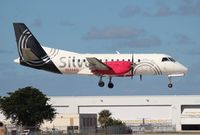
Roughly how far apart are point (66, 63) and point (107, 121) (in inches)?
3404

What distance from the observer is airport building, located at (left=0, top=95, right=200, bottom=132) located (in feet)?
625

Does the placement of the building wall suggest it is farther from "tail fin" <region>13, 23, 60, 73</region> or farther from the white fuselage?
the white fuselage

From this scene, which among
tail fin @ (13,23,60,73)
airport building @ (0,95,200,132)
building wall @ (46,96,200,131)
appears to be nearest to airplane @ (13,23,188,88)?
tail fin @ (13,23,60,73)

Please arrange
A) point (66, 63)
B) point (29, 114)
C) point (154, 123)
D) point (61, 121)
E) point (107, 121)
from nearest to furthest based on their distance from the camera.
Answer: point (66, 63) < point (29, 114) < point (61, 121) < point (107, 121) < point (154, 123)

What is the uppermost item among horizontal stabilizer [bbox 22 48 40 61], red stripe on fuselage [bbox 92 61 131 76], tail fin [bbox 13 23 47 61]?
tail fin [bbox 13 23 47 61]

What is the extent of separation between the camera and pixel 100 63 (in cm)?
8362

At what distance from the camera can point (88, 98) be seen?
643 ft

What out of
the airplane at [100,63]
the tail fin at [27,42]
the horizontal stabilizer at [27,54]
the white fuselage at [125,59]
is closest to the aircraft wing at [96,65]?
the airplane at [100,63]

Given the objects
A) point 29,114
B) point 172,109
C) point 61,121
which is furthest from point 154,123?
point 29,114

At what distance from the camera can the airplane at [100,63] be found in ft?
274

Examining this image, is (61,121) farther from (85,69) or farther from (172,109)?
(85,69)

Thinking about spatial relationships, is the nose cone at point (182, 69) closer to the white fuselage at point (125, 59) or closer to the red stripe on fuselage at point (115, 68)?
the white fuselage at point (125, 59)

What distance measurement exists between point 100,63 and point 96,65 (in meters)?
0.76

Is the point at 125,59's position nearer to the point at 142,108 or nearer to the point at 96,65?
the point at 96,65
